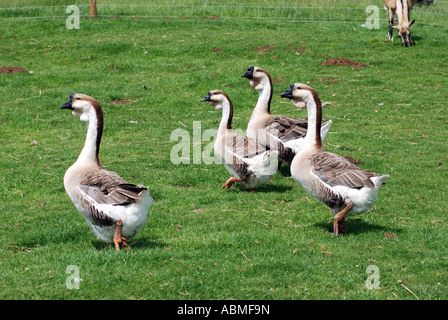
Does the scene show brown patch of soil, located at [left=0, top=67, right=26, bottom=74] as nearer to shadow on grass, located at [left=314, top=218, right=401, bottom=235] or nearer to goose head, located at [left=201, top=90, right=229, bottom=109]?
goose head, located at [left=201, top=90, right=229, bottom=109]

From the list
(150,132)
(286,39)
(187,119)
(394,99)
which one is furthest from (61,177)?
(286,39)

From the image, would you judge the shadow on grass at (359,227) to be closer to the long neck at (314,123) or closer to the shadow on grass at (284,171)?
the long neck at (314,123)

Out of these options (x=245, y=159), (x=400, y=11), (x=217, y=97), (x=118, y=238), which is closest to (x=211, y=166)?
(x=217, y=97)

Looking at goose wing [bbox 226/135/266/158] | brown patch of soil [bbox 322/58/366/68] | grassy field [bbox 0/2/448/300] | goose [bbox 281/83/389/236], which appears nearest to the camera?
grassy field [bbox 0/2/448/300]

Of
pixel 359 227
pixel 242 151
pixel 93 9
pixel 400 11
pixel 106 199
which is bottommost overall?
pixel 359 227

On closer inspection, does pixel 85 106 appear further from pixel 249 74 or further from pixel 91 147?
pixel 249 74

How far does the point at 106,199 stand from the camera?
6.48 m

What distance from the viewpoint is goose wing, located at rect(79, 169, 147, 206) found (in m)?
6.39

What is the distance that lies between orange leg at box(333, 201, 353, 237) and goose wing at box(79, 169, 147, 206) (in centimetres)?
266

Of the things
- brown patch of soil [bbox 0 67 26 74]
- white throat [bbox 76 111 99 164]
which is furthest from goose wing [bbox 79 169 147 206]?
brown patch of soil [bbox 0 67 26 74]

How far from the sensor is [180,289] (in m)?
5.83

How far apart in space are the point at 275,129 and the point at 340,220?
10.8ft

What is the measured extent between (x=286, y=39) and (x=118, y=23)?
6.99m

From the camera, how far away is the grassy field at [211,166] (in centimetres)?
616
